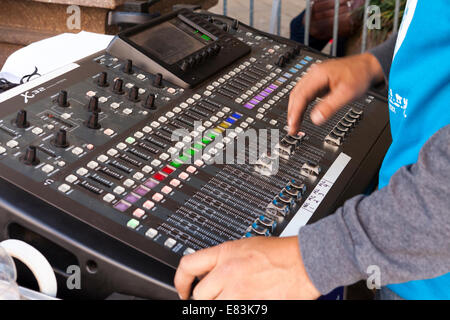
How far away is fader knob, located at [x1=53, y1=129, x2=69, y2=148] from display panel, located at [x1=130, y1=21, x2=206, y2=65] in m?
0.37

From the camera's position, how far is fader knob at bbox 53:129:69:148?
2.88 ft

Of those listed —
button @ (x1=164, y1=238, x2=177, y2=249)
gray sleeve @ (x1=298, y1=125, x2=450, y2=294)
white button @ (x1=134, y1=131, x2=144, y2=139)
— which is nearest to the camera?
gray sleeve @ (x1=298, y1=125, x2=450, y2=294)

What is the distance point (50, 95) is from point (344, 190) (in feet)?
1.80

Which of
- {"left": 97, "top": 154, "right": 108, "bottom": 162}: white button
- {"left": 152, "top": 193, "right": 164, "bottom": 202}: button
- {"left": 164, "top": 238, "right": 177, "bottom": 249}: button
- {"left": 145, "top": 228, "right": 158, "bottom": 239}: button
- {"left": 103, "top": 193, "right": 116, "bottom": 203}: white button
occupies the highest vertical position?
{"left": 97, "top": 154, "right": 108, "bottom": 162}: white button

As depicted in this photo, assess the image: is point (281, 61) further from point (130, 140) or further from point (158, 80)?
point (130, 140)

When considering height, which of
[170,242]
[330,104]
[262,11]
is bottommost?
[262,11]

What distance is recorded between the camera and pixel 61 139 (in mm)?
881

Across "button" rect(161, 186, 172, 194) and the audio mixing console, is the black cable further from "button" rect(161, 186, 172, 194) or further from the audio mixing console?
"button" rect(161, 186, 172, 194)

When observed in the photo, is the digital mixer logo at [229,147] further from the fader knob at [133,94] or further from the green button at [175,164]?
the fader knob at [133,94]

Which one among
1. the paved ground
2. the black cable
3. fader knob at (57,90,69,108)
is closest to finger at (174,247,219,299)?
fader knob at (57,90,69,108)

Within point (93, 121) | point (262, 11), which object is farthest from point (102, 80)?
point (262, 11)

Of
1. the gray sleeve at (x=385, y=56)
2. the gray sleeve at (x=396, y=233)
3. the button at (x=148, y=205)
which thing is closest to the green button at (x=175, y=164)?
the button at (x=148, y=205)

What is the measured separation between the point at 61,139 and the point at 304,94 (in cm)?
42

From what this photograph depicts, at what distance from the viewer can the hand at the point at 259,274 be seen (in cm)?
66
